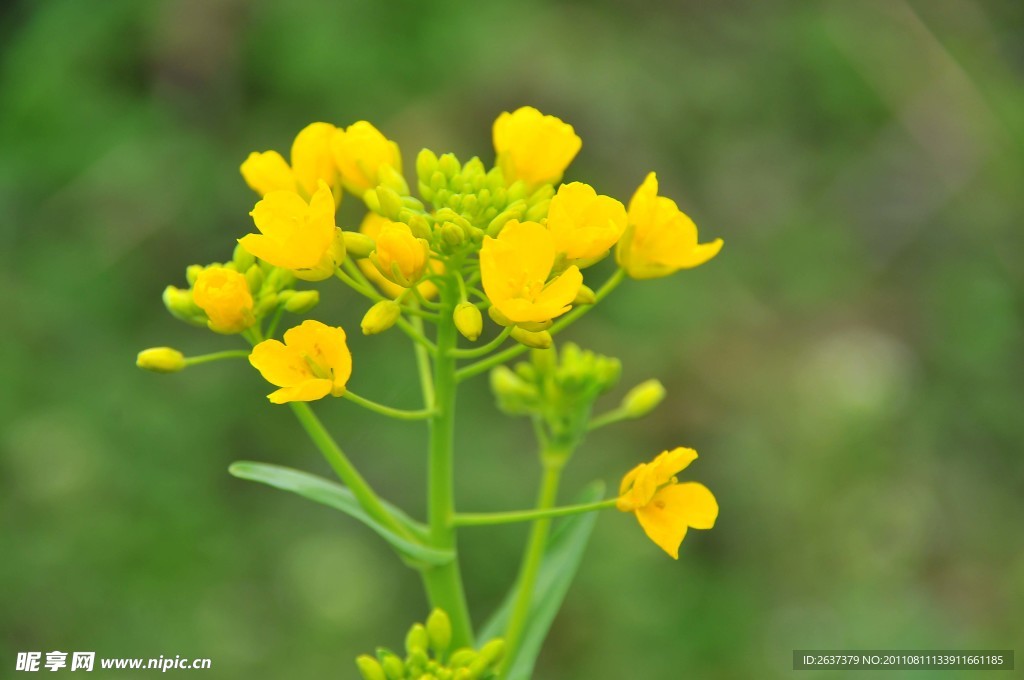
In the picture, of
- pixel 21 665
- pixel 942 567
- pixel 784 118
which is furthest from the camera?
pixel 784 118

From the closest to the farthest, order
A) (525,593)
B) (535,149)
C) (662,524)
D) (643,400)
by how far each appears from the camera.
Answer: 1. (662,524)
2. (535,149)
3. (525,593)
4. (643,400)

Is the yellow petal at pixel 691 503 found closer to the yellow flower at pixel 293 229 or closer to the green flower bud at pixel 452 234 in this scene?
the green flower bud at pixel 452 234

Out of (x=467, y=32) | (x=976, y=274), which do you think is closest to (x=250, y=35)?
(x=467, y=32)

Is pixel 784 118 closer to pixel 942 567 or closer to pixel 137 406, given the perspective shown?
pixel 942 567

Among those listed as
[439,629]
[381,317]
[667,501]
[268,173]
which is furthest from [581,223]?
[439,629]

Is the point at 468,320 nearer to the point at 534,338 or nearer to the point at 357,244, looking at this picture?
the point at 534,338

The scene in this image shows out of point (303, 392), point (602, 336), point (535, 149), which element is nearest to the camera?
point (303, 392)
